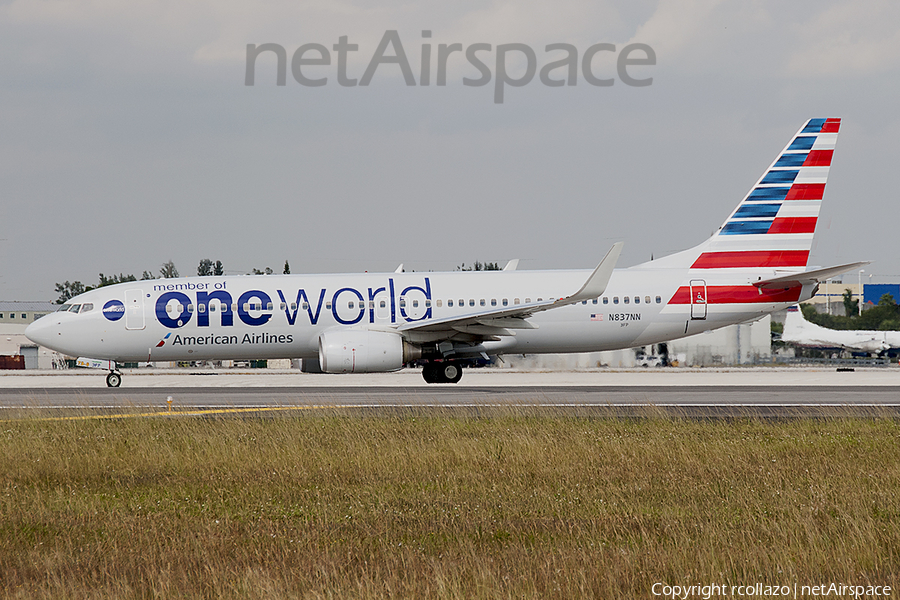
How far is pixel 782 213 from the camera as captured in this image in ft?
106

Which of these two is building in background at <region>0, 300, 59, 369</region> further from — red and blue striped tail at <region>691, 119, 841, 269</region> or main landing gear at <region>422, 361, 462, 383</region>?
red and blue striped tail at <region>691, 119, 841, 269</region>

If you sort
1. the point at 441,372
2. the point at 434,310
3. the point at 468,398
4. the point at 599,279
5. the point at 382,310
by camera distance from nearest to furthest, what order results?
the point at 468,398 < the point at 599,279 < the point at 382,310 < the point at 434,310 < the point at 441,372

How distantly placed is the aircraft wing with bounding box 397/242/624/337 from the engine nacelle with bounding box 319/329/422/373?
2.99 feet

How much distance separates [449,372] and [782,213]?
13.5 metres

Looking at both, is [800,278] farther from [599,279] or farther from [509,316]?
[509,316]

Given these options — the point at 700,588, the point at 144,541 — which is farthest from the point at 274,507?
the point at 700,588

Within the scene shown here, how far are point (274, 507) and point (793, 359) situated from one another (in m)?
68.0

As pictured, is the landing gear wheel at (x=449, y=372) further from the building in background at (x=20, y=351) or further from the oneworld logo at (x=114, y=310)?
the building in background at (x=20, y=351)

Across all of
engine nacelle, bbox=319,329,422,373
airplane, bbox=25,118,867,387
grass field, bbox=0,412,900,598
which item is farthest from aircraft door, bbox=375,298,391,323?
grass field, bbox=0,412,900,598

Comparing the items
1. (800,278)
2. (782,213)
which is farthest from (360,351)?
(782,213)

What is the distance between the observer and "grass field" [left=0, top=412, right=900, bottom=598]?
6.59 meters

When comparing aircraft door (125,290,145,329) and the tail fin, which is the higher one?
the tail fin

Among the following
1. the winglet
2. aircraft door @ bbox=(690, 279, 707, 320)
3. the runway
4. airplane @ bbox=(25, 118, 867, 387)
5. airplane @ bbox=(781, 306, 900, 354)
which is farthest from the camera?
airplane @ bbox=(781, 306, 900, 354)

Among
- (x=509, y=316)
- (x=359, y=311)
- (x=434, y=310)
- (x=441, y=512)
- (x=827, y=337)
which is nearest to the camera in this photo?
(x=441, y=512)
